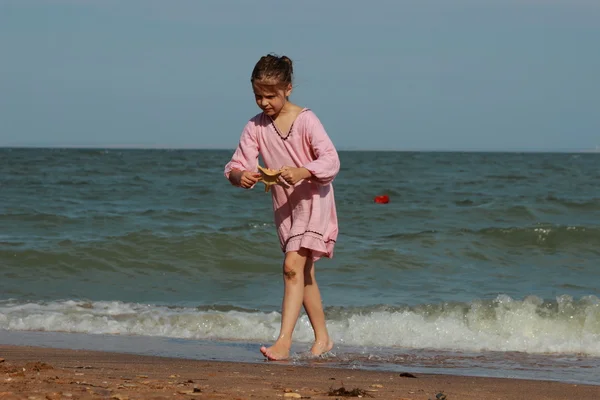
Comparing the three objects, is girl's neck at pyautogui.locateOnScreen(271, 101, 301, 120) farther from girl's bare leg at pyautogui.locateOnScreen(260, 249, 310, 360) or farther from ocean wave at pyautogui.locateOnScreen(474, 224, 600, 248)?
ocean wave at pyautogui.locateOnScreen(474, 224, 600, 248)

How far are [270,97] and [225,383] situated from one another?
158cm

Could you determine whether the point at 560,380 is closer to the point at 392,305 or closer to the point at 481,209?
the point at 392,305

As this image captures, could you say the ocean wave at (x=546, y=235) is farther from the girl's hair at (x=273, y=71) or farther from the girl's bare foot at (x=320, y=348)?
the girl's hair at (x=273, y=71)

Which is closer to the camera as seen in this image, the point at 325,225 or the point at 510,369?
the point at 325,225

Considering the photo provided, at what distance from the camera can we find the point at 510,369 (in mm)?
5191

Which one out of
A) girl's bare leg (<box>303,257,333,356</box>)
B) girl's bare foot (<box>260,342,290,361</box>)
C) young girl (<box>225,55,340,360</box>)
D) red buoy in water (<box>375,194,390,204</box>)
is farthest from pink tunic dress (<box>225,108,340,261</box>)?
red buoy in water (<box>375,194,390,204</box>)

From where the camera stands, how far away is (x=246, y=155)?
191 inches

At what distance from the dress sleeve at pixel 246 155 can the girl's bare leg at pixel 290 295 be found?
52 centimetres

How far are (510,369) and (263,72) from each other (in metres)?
2.20

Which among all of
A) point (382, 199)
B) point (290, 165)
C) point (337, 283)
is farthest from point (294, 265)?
point (382, 199)

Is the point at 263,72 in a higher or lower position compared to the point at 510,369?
higher

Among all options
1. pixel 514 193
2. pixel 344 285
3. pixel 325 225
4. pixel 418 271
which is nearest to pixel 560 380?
pixel 325 225

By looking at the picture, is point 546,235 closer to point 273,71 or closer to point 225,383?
point 273,71

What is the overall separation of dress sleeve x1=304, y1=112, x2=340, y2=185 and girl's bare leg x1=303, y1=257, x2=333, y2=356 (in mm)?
599
